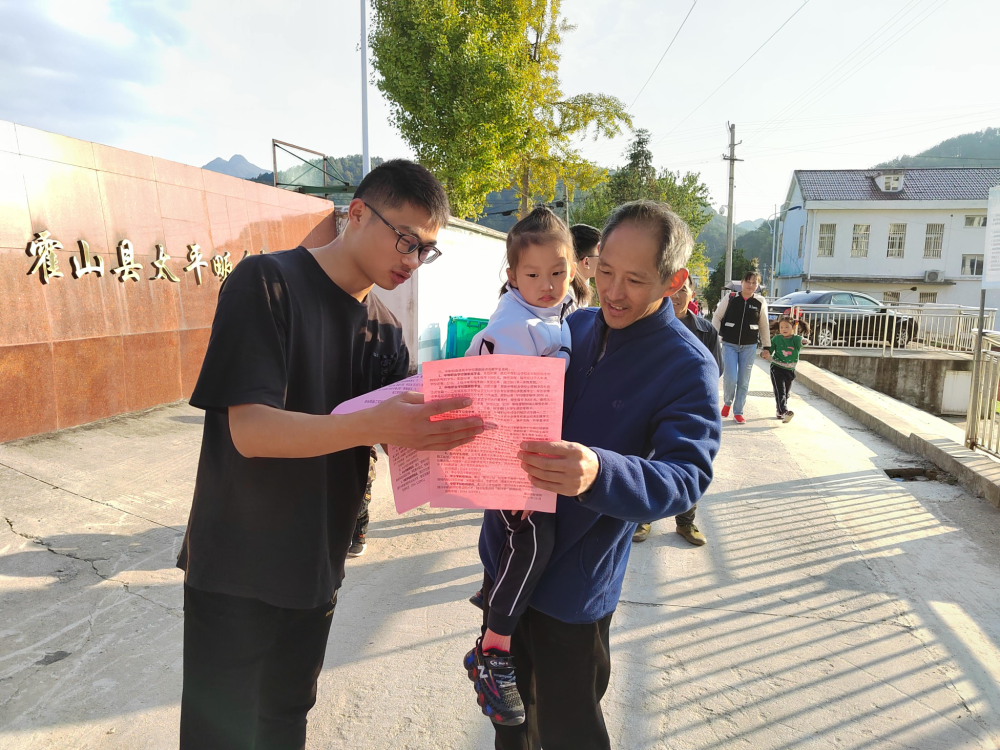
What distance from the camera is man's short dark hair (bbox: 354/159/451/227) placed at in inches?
66.1

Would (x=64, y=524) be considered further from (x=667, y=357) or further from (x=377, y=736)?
(x=667, y=357)

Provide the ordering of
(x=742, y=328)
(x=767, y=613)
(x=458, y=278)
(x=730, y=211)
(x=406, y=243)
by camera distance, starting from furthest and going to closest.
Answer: (x=730, y=211) → (x=458, y=278) → (x=742, y=328) → (x=767, y=613) → (x=406, y=243)

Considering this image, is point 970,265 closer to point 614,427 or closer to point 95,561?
point 614,427

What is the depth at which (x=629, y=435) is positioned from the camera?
5.12 ft

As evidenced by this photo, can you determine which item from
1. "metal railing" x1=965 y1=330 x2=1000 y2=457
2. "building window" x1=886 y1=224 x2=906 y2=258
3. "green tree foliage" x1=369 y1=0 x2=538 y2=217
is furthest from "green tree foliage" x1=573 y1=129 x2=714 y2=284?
"metal railing" x1=965 y1=330 x2=1000 y2=457

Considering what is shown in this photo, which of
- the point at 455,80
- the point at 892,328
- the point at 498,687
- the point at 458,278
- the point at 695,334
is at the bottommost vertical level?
the point at 498,687

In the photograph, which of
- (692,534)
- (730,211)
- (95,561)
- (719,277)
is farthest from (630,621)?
(719,277)

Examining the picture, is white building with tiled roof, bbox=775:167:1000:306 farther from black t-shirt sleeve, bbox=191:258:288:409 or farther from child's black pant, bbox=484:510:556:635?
black t-shirt sleeve, bbox=191:258:288:409

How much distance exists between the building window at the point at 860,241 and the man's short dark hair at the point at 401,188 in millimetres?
35788

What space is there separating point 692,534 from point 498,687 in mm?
2858

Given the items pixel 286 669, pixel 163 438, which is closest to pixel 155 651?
pixel 286 669

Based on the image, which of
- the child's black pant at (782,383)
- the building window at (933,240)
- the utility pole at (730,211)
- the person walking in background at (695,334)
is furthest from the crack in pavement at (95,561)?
the building window at (933,240)

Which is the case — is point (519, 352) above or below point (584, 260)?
below

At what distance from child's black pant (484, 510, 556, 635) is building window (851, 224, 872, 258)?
35818mm
